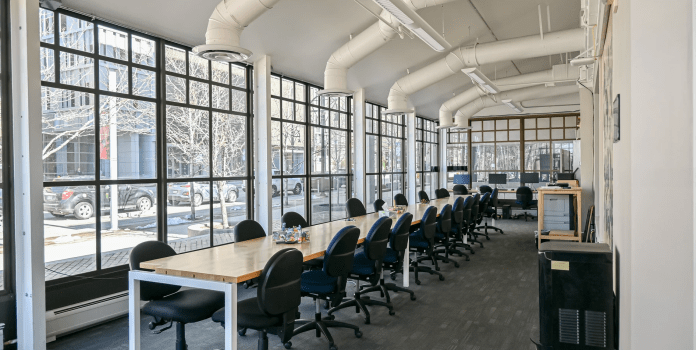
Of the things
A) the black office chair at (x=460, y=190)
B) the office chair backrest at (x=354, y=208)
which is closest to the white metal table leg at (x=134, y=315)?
the office chair backrest at (x=354, y=208)

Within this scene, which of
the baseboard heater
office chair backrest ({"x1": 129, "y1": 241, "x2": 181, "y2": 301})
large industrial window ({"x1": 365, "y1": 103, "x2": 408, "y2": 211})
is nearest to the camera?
office chair backrest ({"x1": 129, "y1": 241, "x2": 181, "y2": 301})

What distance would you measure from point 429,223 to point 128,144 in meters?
3.55

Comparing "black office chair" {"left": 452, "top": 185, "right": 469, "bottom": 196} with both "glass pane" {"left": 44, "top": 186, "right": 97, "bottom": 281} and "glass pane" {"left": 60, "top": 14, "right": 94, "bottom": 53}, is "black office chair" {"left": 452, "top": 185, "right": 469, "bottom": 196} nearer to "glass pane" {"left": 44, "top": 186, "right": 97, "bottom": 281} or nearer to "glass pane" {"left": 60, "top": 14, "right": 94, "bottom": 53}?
"glass pane" {"left": 44, "top": 186, "right": 97, "bottom": 281}

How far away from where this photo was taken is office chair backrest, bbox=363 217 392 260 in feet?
13.8

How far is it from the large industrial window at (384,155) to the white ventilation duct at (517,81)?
123 centimetres

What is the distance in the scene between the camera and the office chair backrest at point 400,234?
4703 mm

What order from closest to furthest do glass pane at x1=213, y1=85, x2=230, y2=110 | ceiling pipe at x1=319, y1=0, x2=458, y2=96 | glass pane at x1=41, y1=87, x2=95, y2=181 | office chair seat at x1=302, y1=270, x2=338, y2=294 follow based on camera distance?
office chair seat at x1=302, y1=270, x2=338, y2=294
glass pane at x1=41, y1=87, x2=95, y2=181
glass pane at x1=213, y1=85, x2=230, y2=110
ceiling pipe at x1=319, y1=0, x2=458, y2=96

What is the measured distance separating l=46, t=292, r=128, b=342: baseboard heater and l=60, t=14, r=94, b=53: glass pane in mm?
2385

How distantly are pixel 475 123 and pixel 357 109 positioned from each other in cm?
649

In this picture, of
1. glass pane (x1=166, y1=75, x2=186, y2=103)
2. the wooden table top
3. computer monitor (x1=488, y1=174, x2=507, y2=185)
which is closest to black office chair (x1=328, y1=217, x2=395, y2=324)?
the wooden table top

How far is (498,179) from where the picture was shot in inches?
496

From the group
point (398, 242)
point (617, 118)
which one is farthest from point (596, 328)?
point (398, 242)

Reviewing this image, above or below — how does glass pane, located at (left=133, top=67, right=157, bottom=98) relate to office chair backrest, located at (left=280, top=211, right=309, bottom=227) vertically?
above

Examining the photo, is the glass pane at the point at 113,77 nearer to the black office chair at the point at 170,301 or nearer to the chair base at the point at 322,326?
the black office chair at the point at 170,301
